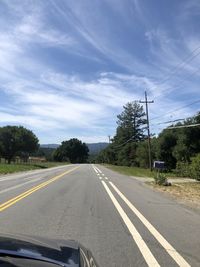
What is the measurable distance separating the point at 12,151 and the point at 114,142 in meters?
43.5

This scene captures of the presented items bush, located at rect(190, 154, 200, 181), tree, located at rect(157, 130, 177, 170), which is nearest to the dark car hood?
bush, located at rect(190, 154, 200, 181)

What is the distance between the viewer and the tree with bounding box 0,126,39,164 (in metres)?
113

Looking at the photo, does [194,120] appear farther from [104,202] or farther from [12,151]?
[12,151]

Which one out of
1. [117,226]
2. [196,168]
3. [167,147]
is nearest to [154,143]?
[167,147]

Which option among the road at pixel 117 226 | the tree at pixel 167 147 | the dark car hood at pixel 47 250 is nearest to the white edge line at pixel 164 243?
the road at pixel 117 226

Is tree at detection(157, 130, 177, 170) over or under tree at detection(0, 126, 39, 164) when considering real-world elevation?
under

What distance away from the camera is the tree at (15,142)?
11306cm

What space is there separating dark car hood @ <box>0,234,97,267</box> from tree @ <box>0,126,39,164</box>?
4310 inches

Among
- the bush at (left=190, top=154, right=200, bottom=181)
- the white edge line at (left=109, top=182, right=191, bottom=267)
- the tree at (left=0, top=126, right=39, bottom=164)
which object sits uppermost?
the tree at (left=0, top=126, right=39, bottom=164)

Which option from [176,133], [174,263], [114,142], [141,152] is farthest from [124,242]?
[114,142]

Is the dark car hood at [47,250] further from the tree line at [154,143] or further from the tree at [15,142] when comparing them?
the tree at [15,142]

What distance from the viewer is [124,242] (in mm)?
9172

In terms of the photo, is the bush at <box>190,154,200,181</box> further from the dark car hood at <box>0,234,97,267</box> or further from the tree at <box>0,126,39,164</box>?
the tree at <box>0,126,39,164</box>

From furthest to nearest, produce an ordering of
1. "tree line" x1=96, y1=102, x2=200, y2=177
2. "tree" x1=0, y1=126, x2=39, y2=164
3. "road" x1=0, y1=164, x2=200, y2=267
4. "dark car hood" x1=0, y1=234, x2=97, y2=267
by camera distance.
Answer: "tree" x1=0, y1=126, x2=39, y2=164 < "tree line" x1=96, y1=102, x2=200, y2=177 < "road" x1=0, y1=164, x2=200, y2=267 < "dark car hood" x1=0, y1=234, x2=97, y2=267
